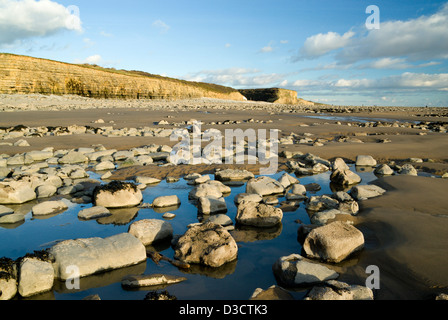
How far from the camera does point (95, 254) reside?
8.99 ft

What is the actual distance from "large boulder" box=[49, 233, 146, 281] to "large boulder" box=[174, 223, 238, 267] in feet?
1.33

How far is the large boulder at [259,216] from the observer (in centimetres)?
372

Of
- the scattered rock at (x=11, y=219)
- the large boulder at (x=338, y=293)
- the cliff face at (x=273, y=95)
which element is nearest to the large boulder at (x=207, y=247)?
the large boulder at (x=338, y=293)

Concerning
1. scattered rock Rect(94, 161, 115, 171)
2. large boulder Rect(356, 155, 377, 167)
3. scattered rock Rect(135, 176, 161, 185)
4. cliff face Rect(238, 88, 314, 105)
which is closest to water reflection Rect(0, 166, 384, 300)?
scattered rock Rect(135, 176, 161, 185)

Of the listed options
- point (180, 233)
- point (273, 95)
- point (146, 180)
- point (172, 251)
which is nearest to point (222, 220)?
point (180, 233)

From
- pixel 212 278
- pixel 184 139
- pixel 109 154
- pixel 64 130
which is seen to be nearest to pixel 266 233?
pixel 212 278

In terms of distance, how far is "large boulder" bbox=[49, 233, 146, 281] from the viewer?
261cm

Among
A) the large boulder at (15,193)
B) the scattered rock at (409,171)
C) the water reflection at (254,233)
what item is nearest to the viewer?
the water reflection at (254,233)

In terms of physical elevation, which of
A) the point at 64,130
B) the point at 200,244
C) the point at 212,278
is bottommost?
the point at 212,278

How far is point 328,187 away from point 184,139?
19.7 ft

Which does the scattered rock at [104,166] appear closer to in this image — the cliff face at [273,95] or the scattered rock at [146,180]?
the scattered rock at [146,180]

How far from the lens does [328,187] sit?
5453mm

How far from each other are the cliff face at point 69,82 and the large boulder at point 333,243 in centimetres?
3816
